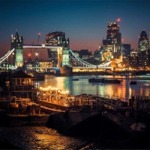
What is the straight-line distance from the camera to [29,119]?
1834 centimetres

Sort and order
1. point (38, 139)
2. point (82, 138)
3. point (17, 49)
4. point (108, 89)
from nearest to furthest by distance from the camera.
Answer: point (82, 138), point (38, 139), point (108, 89), point (17, 49)

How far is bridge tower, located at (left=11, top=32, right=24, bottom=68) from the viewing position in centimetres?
9969

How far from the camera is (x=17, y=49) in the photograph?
10225 cm

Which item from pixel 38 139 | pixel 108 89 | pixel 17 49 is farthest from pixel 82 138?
pixel 17 49

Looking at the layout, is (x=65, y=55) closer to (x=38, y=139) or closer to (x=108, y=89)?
(x=108, y=89)

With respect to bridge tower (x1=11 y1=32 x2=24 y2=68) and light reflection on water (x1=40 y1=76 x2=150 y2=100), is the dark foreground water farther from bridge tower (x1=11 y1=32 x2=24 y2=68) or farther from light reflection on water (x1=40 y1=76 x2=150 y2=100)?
bridge tower (x1=11 y1=32 x2=24 y2=68)

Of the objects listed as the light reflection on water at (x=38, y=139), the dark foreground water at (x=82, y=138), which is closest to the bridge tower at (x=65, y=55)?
the light reflection on water at (x=38, y=139)

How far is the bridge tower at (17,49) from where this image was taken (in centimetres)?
9969

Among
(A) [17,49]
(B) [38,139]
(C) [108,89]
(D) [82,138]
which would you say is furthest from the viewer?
(A) [17,49]

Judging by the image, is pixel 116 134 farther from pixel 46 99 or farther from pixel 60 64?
pixel 60 64

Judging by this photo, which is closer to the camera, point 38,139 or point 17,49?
point 38,139

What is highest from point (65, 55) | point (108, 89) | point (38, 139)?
point (65, 55)

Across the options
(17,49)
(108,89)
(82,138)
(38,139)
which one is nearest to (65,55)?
(17,49)

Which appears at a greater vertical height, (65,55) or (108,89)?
(65,55)
